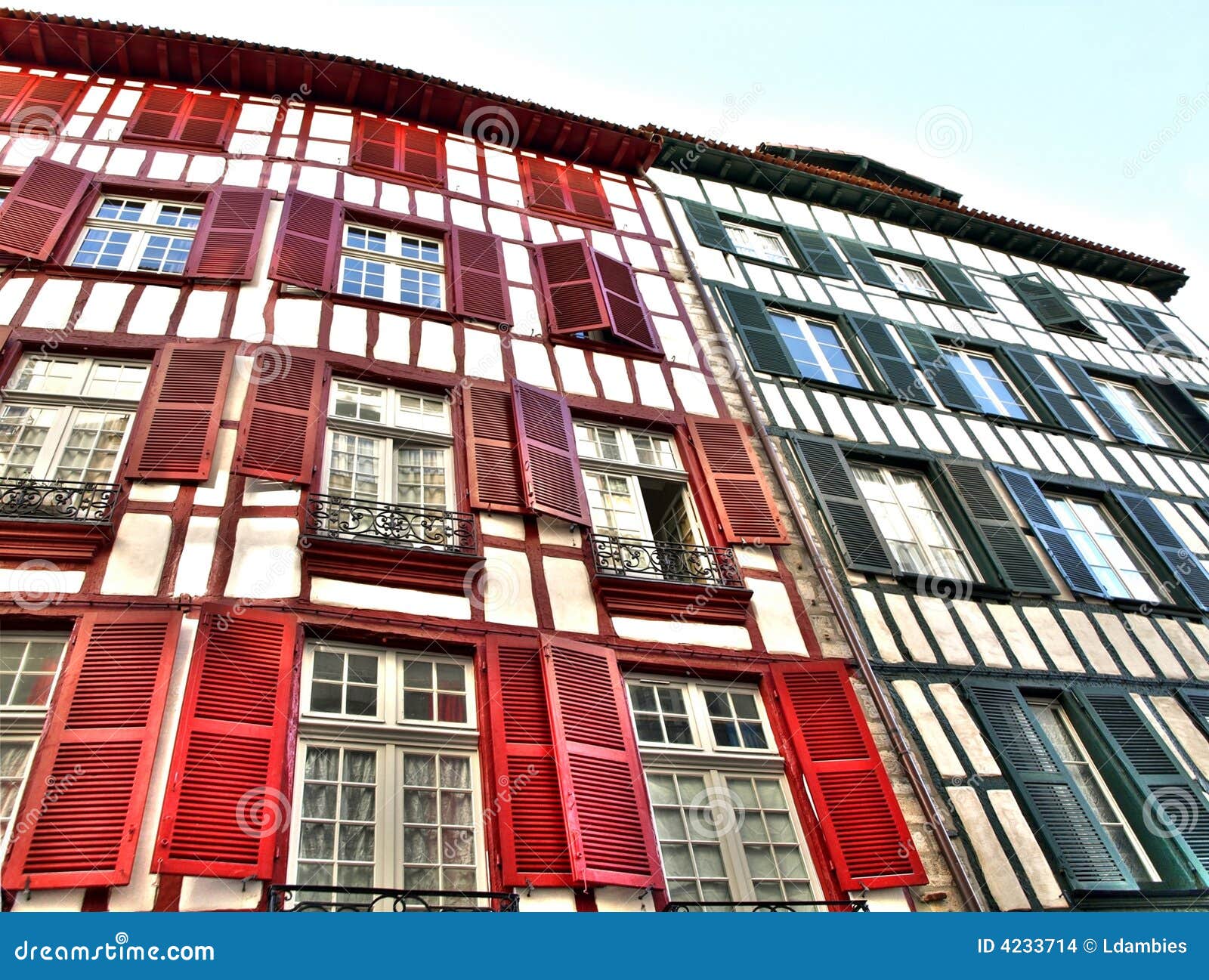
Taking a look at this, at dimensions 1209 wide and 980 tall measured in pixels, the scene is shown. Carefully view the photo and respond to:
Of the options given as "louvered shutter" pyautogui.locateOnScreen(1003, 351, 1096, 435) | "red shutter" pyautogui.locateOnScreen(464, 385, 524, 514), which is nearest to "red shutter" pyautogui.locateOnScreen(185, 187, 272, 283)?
"red shutter" pyautogui.locateOnScreen(464, 385, 524, 514)

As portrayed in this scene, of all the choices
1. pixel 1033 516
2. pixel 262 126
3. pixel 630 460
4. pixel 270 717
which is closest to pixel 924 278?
pixel 1033 516

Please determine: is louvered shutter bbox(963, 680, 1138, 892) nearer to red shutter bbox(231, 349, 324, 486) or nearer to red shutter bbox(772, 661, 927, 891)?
red shutter bbox(772, 661, 927, 891)

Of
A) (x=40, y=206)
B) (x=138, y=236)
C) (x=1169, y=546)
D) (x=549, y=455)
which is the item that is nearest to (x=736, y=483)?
(x=549, y=455)

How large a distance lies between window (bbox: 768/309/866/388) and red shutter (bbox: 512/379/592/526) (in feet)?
12.4

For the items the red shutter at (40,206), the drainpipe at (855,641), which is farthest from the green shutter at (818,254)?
the red shutter at (40,206)

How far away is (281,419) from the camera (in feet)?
25.8

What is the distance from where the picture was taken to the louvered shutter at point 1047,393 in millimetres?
12688

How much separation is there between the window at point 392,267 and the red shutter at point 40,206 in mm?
2774

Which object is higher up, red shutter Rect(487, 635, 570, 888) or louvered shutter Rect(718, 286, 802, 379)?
louvered shutter Rect(718, 286, 802, 379)

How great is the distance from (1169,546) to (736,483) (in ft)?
19.0

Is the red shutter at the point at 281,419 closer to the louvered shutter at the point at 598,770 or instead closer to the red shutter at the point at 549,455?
the red shutter at the point at 549,455

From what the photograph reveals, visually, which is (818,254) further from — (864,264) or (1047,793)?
(1047,793)

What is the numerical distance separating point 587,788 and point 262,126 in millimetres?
10011

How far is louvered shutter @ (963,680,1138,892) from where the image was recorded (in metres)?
7.08
